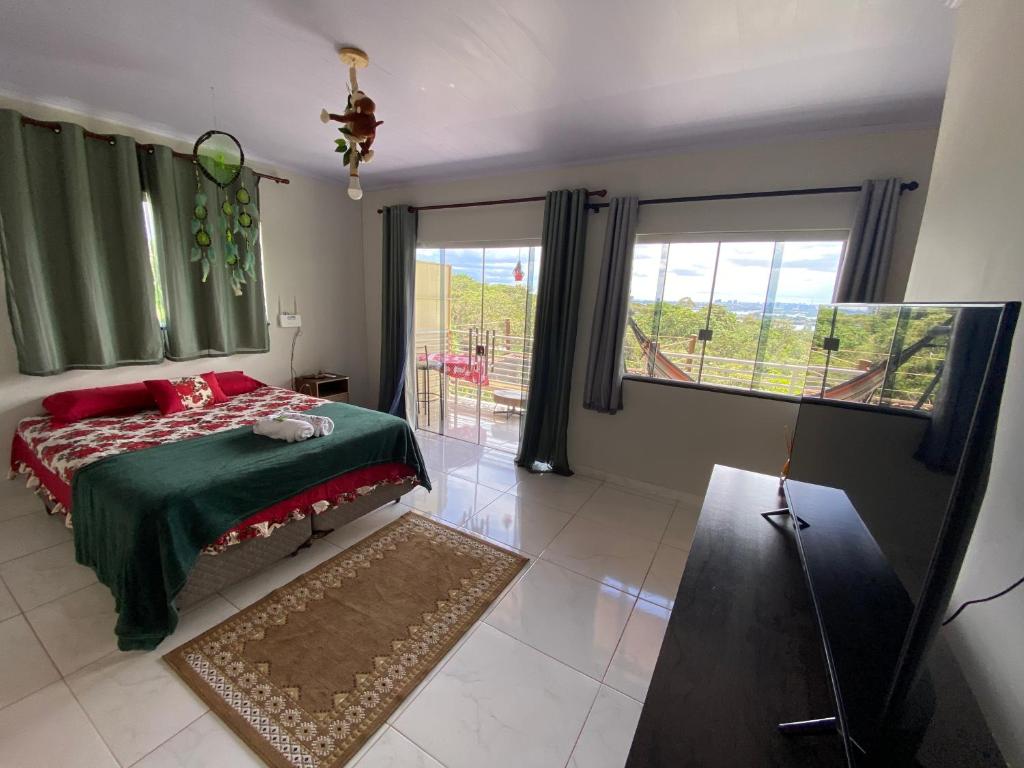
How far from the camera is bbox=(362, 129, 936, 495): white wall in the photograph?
2338mm

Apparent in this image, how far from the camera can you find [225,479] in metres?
1.86

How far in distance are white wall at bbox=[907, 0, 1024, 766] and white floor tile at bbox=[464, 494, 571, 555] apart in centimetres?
188

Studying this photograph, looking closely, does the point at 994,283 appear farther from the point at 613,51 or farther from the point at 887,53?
the point at 613,51

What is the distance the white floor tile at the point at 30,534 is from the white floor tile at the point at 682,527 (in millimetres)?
3557

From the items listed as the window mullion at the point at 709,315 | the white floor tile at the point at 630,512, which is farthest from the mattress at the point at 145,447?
the window mullion at the point at 709,315

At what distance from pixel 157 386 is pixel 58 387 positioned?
1.91ft

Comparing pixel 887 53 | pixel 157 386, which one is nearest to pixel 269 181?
pixel 157 386

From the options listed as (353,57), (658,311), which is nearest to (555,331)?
(658,311)

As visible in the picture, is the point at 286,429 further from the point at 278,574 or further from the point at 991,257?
the point at 991,257

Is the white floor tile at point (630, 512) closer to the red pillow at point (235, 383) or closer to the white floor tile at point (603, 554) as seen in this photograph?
the white floor tile at point (603, 554)

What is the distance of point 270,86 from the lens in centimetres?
219

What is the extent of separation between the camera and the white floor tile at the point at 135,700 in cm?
134

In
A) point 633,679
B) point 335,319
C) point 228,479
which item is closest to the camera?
point 633,679

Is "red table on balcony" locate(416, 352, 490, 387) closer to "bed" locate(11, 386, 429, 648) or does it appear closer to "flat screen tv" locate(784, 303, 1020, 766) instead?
"bed" locate(11, 386, 429, 648)
